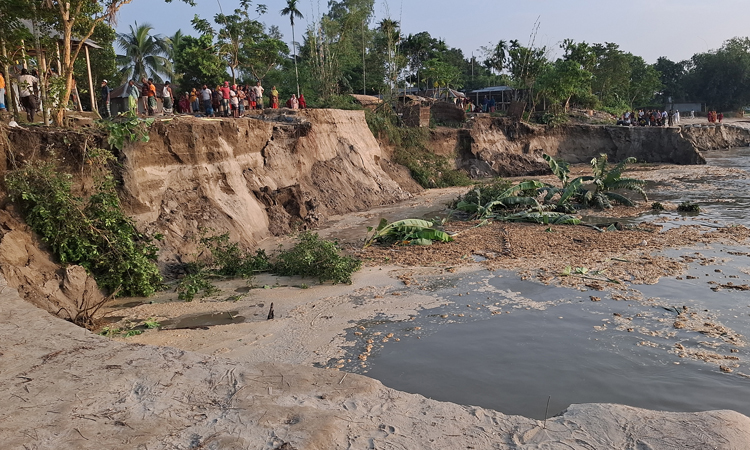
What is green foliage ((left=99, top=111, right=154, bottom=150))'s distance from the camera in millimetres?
10508

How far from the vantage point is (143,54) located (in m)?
37.7

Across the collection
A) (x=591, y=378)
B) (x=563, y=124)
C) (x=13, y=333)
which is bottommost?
(x=591, y=378)

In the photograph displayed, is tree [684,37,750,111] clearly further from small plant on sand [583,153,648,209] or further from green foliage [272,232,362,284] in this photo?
green foliage [272,232,362,284]

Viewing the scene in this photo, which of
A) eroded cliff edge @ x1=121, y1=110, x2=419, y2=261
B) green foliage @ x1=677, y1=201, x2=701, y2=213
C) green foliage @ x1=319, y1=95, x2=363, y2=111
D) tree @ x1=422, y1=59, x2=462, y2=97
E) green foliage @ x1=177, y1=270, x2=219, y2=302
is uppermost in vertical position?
tree @ x1=422, y1=59, x2=462, y2=97

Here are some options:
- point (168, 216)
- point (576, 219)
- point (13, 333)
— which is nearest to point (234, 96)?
point (168, 216)

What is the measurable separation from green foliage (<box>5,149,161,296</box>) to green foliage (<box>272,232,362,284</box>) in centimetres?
227

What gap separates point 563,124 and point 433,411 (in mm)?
31701

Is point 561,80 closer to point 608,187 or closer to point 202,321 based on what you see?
point 608,187

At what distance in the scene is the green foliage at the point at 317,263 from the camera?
975 centimetres

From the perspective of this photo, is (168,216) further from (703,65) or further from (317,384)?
(703,65)

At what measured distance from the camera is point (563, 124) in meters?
33.3

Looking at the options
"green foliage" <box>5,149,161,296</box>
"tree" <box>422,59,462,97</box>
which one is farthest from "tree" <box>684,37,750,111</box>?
"green foliage" <box>5,149,161,296</box>

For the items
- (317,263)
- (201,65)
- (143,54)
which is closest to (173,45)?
(143,54)

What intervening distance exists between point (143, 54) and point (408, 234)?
32312 mm
